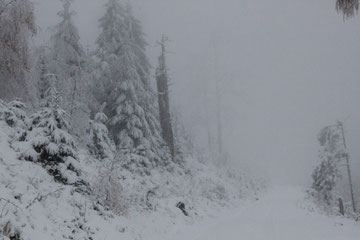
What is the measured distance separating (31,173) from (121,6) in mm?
14725

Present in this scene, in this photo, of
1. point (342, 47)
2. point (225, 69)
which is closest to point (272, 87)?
point (342, 47)

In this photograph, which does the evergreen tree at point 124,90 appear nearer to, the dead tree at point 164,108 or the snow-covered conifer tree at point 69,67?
the dead tree at point 164,108

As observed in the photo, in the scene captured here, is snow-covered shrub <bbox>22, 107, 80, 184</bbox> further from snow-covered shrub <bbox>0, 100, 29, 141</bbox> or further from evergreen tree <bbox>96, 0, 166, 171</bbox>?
evergreen tree <bbox>96, 0, 166, 171</bbox>

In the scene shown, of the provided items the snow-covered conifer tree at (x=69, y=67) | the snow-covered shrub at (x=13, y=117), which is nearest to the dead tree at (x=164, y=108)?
the snow-covered conifer tree at (x=69, y=67)

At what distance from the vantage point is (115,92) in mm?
19312

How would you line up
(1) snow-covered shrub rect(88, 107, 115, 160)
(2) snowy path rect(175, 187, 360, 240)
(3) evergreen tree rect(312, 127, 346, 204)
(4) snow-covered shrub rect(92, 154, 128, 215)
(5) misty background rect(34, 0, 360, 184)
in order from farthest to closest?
(5) misty background rect(34, 0, 360, 184)
(3) evergreen tree rect(312, 127, 346, 204)
(1) snow-covered shrub rect(88, 107, 115, 160)
(2) snowy path rect(175, 187, 360, 240)
(4) snow-covered shrub rect(92, 154, 128, 215)

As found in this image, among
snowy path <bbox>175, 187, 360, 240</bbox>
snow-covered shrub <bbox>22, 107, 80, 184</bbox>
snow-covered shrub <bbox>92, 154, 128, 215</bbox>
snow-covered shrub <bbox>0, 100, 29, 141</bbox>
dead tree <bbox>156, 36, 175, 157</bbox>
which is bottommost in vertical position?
snowy path <bbox>175, 187, 360, 240</bbox>

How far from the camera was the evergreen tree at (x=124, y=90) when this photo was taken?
1877cm

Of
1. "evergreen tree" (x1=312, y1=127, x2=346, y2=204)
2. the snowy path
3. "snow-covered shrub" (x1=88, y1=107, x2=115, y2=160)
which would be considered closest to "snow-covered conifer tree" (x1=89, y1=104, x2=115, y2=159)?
"snow-covered shrub" (x1=88, y1=107, x2=115, y2=160)

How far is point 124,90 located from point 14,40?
9.21m

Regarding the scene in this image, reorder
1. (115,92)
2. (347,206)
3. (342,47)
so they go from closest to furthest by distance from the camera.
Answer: (115,92), (347,206), (342,47)

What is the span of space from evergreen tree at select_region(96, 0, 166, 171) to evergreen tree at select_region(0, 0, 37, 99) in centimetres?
772

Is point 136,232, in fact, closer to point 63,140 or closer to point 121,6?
point 63,140

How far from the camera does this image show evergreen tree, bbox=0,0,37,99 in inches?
395
